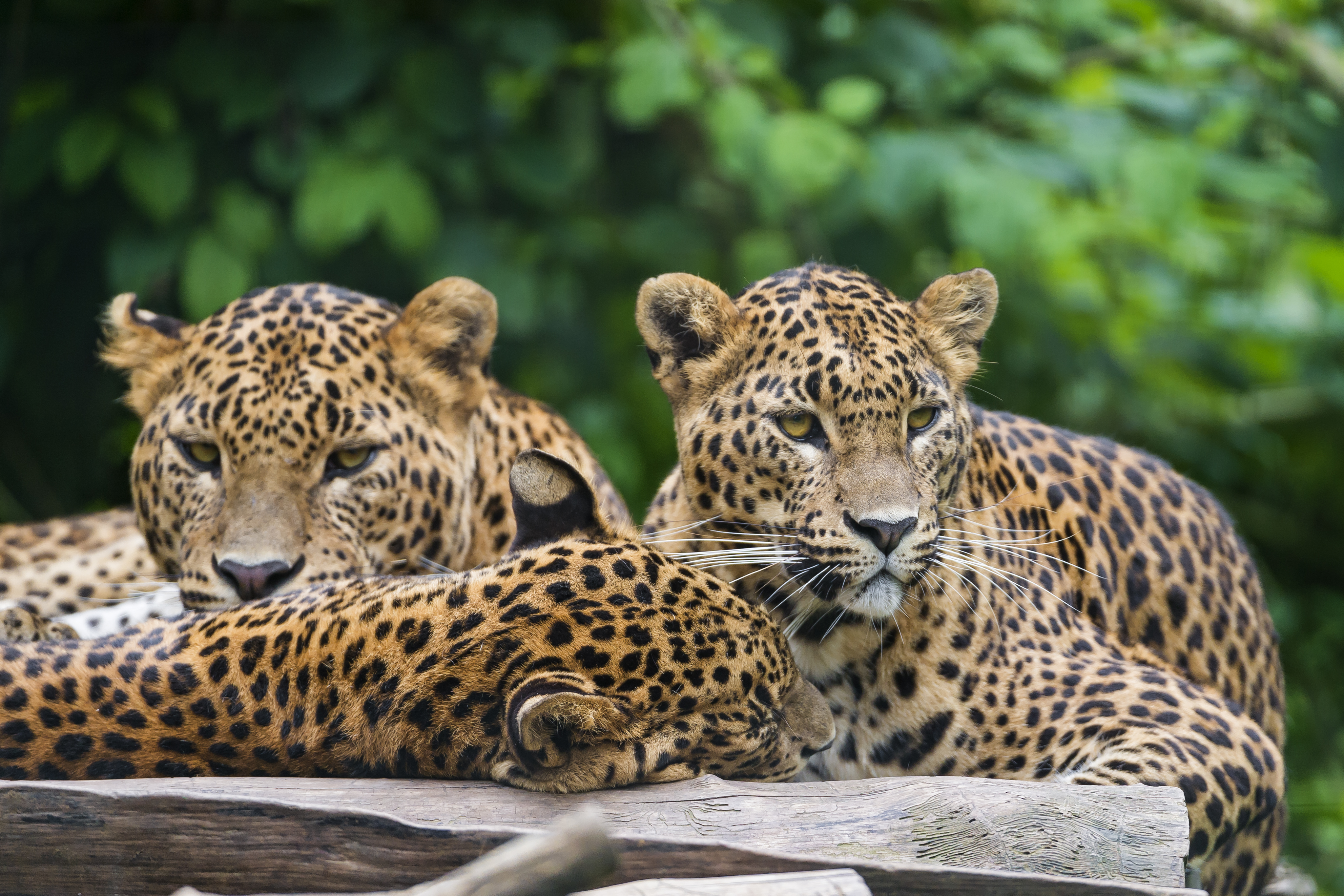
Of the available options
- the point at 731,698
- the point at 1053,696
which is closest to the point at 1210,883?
the point at 1053,696

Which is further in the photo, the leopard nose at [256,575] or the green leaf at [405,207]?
the green leaf at [405,207]

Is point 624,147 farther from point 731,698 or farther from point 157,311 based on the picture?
point 731,698

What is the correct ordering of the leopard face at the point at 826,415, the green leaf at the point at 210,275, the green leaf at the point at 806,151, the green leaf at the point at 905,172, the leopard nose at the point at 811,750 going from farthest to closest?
the green leaf at the point at 905,172 → the green leaf at the point at 210,275 → the green leaf at the point at 806,151 → the leopard face at the point at 826,415 → the leopard nose at the point at 811,750

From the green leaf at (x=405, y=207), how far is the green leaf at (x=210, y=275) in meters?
0.84

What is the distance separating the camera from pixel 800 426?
15.9ft

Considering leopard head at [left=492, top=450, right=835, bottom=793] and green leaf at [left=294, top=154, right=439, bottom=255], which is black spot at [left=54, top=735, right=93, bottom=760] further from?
green leaf at [left=294, top=154, right=439, bottom=255]

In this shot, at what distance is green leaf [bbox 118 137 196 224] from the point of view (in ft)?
26.6

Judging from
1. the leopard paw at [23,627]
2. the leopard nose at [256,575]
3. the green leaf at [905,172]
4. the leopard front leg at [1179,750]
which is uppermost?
the green leaf at [905,172]

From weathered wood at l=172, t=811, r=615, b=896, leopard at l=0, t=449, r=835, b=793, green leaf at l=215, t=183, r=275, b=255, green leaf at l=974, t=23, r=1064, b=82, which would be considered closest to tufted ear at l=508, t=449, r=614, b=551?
leopard at l=0, t=449, r=835, b=793

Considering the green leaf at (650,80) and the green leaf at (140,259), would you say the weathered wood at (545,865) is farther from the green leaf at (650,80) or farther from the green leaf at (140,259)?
the green leaf at (140,259)

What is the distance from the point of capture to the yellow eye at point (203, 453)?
17.6 ft

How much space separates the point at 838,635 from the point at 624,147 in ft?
18.8

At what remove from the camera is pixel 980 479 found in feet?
17.7

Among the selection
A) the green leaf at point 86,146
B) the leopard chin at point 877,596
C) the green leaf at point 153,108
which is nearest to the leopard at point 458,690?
the leopard chin at point 877,596
